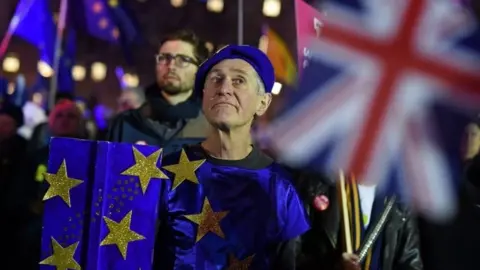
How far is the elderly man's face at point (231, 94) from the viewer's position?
2.44 meters

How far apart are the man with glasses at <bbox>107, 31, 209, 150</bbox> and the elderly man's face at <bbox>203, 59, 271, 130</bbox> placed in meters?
1.02

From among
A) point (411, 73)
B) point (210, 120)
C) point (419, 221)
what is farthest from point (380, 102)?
point (419, 221)

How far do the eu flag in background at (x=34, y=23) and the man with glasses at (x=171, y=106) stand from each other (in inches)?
85.8

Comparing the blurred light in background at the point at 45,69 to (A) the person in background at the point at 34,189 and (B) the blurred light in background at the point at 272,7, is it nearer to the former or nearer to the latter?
(A) the person in background at the point at 34,189

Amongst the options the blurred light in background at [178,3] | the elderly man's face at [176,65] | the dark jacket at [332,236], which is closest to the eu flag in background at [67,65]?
the elderly man's face at [176,65]

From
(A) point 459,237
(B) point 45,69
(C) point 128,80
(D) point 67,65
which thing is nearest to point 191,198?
(A) point 459,237

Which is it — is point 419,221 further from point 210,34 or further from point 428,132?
point 210,34

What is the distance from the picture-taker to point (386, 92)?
2.52 metres

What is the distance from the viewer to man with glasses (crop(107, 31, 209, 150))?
353 cm

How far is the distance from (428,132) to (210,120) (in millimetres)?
810

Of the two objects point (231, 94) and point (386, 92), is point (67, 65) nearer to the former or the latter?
point (231, 94)

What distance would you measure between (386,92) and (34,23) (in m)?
3.87

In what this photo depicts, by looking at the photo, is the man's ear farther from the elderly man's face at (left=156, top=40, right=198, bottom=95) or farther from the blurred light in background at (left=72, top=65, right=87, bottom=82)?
the blurred light in background at (left=72, top=65, right=87, bottom=82)

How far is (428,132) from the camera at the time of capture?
242 cm
